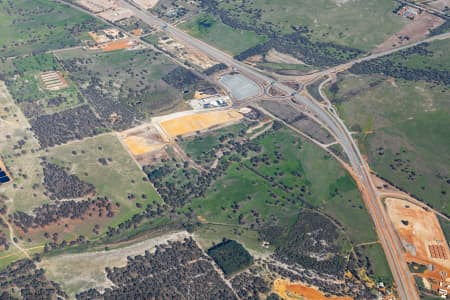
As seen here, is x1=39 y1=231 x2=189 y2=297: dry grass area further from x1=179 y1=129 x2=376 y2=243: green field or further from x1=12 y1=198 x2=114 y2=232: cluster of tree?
x1=179 y1=129 x2=376 y2=243: green field

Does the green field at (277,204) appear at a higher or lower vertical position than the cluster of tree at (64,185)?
higher

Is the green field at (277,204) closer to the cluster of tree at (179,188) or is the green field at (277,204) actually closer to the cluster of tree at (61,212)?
the cluster of tree at (179,188)

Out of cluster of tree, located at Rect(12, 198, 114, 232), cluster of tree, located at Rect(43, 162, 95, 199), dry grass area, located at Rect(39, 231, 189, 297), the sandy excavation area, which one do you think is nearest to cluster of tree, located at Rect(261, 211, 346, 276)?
the sandy excavation area

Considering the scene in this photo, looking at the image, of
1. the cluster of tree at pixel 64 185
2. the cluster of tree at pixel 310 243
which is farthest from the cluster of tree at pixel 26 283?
the cluster of tree at pixel 310 243

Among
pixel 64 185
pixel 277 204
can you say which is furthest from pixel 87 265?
pixel 277 204

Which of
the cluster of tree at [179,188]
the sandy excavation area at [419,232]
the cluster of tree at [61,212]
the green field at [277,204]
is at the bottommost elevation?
the cluster of tree at [61,212]

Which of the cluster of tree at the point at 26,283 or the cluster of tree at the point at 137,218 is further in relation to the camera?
the cluster of tree at the point at 137,218

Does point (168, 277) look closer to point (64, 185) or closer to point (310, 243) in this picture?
point (310, 243)
